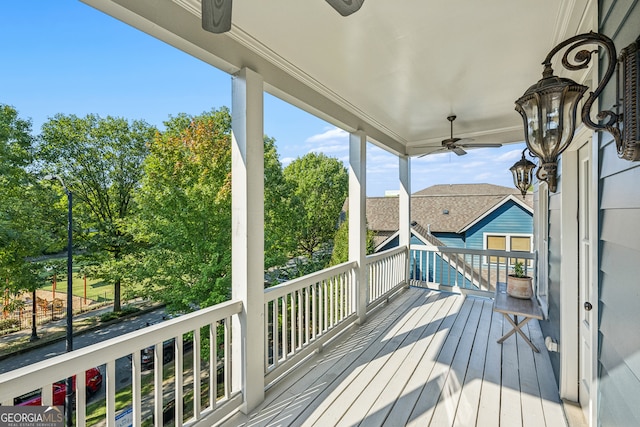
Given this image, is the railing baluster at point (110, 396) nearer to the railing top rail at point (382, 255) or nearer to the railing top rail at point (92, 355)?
the railing top rail at point (92, 355)

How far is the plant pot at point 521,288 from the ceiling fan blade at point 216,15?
3.79 m

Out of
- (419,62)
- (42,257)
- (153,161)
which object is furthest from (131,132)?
(419,62)

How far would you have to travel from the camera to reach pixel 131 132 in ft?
18.9

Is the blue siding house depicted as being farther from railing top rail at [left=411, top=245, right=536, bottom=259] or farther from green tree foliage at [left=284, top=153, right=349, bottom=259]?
railing top rail at [left=411, top=245, right=536, bottom=259]

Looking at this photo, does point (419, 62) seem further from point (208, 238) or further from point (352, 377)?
point (208, 238)

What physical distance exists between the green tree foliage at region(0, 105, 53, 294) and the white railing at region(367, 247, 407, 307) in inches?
160

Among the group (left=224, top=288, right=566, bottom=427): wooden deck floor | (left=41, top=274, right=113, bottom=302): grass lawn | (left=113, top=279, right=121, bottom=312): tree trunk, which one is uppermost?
(left=41, top=274, right=113, bottom=302): grass lawn

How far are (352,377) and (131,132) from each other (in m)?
6.26

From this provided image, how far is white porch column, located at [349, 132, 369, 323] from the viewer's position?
366 cm

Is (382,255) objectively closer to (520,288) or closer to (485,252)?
(520,288)

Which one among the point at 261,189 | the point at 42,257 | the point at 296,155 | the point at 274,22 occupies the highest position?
the point at 296,155

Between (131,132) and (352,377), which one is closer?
(352,377)

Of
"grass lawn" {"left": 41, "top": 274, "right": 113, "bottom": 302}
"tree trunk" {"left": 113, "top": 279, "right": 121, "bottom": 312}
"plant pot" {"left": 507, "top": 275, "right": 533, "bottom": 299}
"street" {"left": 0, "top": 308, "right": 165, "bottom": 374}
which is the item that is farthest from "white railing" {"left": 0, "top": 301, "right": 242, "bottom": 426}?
"tree trunk" {"left": 113, "top": 279, "right": 121, "bottom": 312}

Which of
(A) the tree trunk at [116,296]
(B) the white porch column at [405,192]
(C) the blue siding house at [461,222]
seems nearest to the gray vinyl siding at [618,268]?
(B) the white porch column at [405,192]
